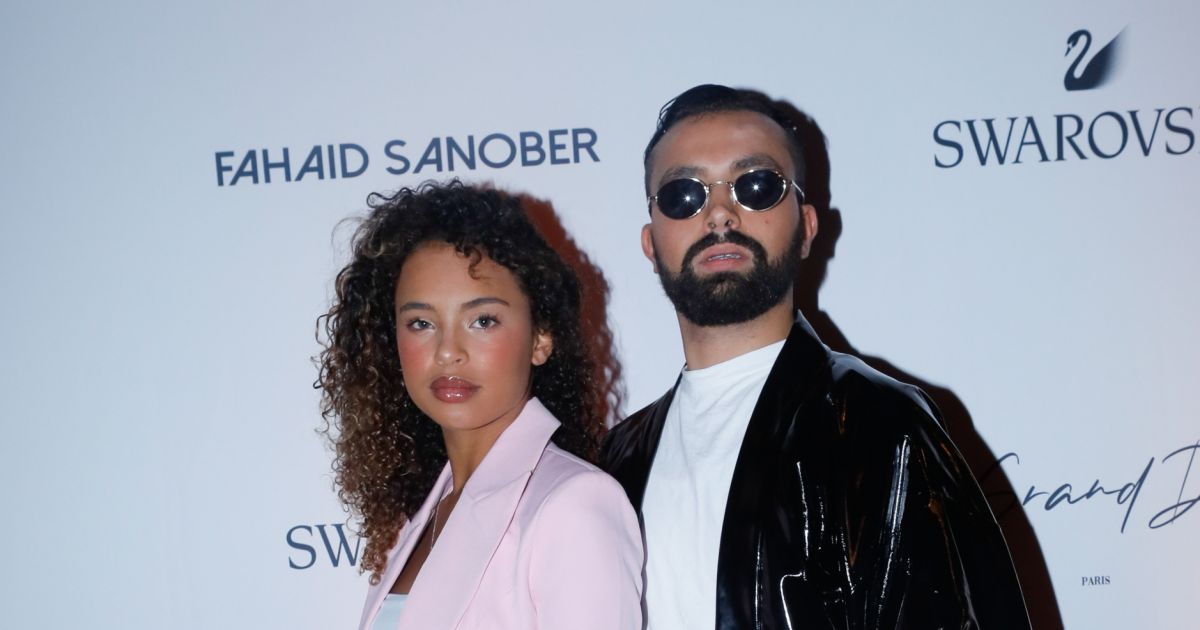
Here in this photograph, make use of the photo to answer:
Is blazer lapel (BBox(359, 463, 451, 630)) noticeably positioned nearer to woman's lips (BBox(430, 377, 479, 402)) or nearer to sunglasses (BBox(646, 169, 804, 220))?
woman's lips (BBox(430, 377, 479, 402))

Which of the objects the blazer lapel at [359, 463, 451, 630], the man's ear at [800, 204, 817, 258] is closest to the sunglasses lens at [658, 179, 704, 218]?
the man's ear at [800, 204, 817, 258]

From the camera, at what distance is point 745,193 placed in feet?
7.55

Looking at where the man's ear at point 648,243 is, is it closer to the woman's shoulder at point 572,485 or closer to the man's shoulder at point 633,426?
the man's shoulder at point 633,426

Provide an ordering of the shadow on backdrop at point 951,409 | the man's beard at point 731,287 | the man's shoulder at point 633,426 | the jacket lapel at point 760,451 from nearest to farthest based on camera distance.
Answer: the jacket lapel at point 760,451, the man's beard at point 731,287, the man's shoulder at point 633,426, the shadow on backdrop at point 951,409

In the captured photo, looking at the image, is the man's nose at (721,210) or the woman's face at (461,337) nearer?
the woman's face at (461,337)

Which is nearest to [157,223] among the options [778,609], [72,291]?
[72,291]

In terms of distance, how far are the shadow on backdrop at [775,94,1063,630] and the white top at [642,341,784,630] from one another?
1.99 feet

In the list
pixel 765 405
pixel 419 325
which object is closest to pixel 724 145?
pixel 765 405

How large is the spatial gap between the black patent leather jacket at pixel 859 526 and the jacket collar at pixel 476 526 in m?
0.41

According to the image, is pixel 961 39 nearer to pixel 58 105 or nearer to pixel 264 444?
pixel 264 444

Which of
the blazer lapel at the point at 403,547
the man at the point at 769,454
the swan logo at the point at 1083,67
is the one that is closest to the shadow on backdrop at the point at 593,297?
the man at the point at 769,454

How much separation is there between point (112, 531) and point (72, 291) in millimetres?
640

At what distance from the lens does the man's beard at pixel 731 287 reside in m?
2.27

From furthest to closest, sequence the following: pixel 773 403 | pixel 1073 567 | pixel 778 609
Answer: pixel 1073 567
pixel 773 403
pixel 778 609
